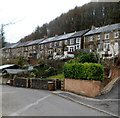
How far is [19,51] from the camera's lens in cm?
7169

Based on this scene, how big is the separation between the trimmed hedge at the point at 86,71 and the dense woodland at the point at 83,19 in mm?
34516

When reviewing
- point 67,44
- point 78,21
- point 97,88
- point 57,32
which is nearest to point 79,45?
point 67,44

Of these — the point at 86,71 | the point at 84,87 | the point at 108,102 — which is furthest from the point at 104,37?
the point at 108,102

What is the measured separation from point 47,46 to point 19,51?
1969 centimetres

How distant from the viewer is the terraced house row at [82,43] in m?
34.5

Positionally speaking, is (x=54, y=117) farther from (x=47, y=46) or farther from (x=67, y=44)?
(x=47, y=46)

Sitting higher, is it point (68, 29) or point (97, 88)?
point (68, 29)

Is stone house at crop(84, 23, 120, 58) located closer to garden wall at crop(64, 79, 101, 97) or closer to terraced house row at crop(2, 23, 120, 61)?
terraced house row at crop(2, 23, 120, 61)

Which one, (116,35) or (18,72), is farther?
(116,35)

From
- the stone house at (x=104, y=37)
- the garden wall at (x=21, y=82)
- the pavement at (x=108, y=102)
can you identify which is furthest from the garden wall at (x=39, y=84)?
the stone house at (x=104, y=37)

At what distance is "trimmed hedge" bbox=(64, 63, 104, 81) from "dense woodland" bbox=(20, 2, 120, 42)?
34.5m

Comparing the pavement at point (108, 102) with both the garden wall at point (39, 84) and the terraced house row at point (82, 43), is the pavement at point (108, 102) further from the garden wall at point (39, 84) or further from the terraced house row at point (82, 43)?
the terraced house row at point (82, 43)

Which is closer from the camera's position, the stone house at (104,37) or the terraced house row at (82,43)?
the terraced house row at (82,43)

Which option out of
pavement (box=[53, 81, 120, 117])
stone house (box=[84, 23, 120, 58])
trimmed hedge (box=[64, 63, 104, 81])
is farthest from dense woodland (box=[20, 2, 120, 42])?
pavement (box=[53, 81, 120, 117])
